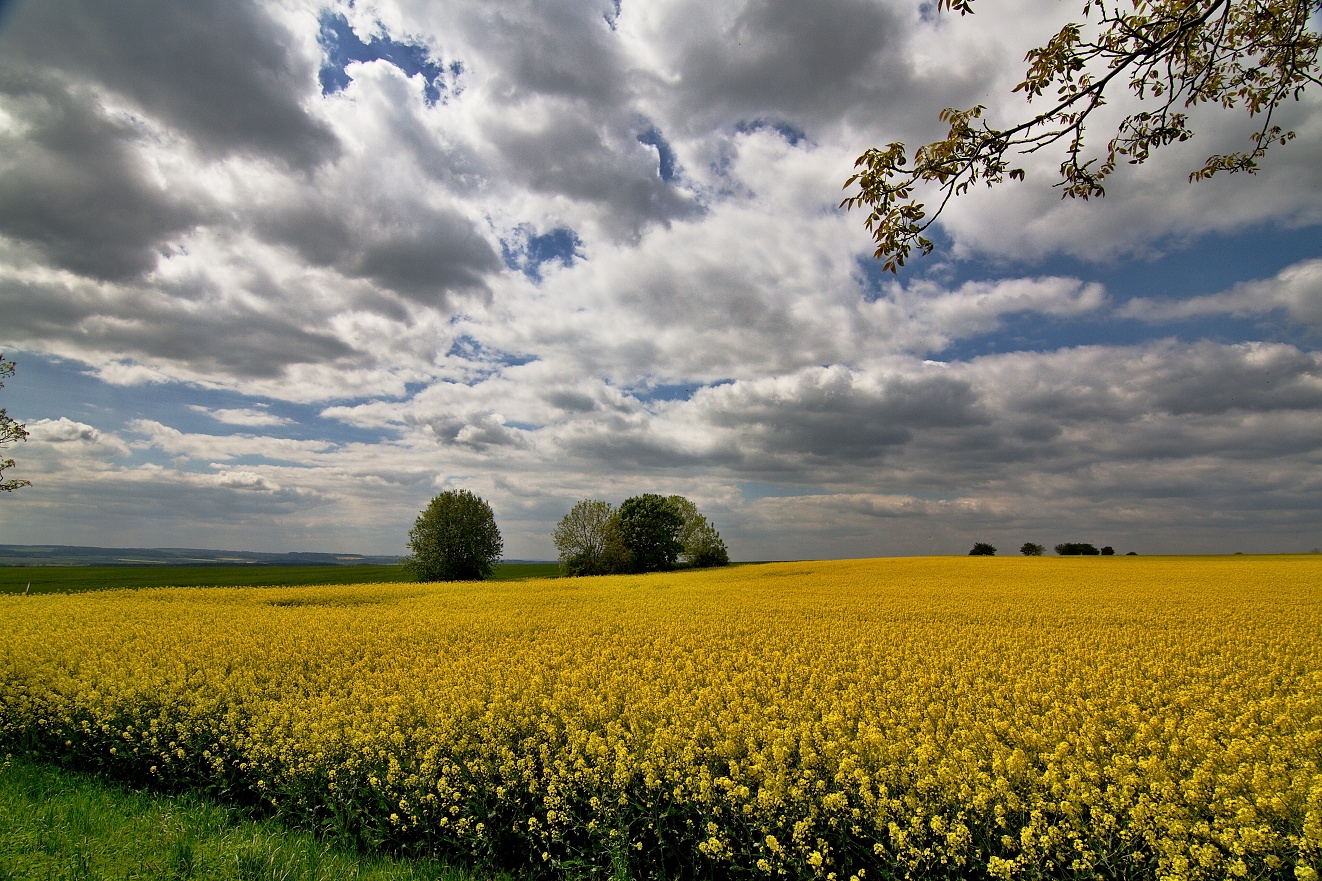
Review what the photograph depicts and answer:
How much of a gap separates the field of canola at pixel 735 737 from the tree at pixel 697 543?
142 ft

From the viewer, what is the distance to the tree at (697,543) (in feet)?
186

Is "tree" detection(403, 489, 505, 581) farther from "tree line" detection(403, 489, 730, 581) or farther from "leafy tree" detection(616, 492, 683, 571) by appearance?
"leafy tree" detection(616, 492, 683, 571)

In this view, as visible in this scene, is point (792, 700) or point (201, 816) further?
Answer: point (792, 700)

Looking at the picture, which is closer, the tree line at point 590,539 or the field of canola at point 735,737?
the field of canola at point 735,737

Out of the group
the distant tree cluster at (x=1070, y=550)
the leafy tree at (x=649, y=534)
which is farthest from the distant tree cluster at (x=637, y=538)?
the distant tree cluster at (x=1070, y=550)

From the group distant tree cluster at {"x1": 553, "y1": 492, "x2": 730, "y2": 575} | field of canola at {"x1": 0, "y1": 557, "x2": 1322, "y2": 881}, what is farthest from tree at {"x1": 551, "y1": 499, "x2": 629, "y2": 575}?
field of canola at {"x1": 0, "y1": 557, "x2": 1322, "y2": 881}

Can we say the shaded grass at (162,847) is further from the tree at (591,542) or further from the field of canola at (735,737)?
the tree at (591,542)

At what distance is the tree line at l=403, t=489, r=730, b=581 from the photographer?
4416 centimetres

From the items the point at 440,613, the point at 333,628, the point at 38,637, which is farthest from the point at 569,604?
the point at 38,637

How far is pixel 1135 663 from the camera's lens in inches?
376

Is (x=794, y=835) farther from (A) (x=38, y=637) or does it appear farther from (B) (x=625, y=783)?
(A) (x=38, y=637)

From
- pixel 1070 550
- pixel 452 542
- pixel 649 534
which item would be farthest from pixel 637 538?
pixel 1070 550

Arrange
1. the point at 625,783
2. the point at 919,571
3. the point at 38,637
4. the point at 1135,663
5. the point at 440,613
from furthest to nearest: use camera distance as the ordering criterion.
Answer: the point at 919,571 → the point at 440,613 → the point at 38,637 → the point at 1135,663 → the point at 625,783

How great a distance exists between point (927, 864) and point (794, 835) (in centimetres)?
105
